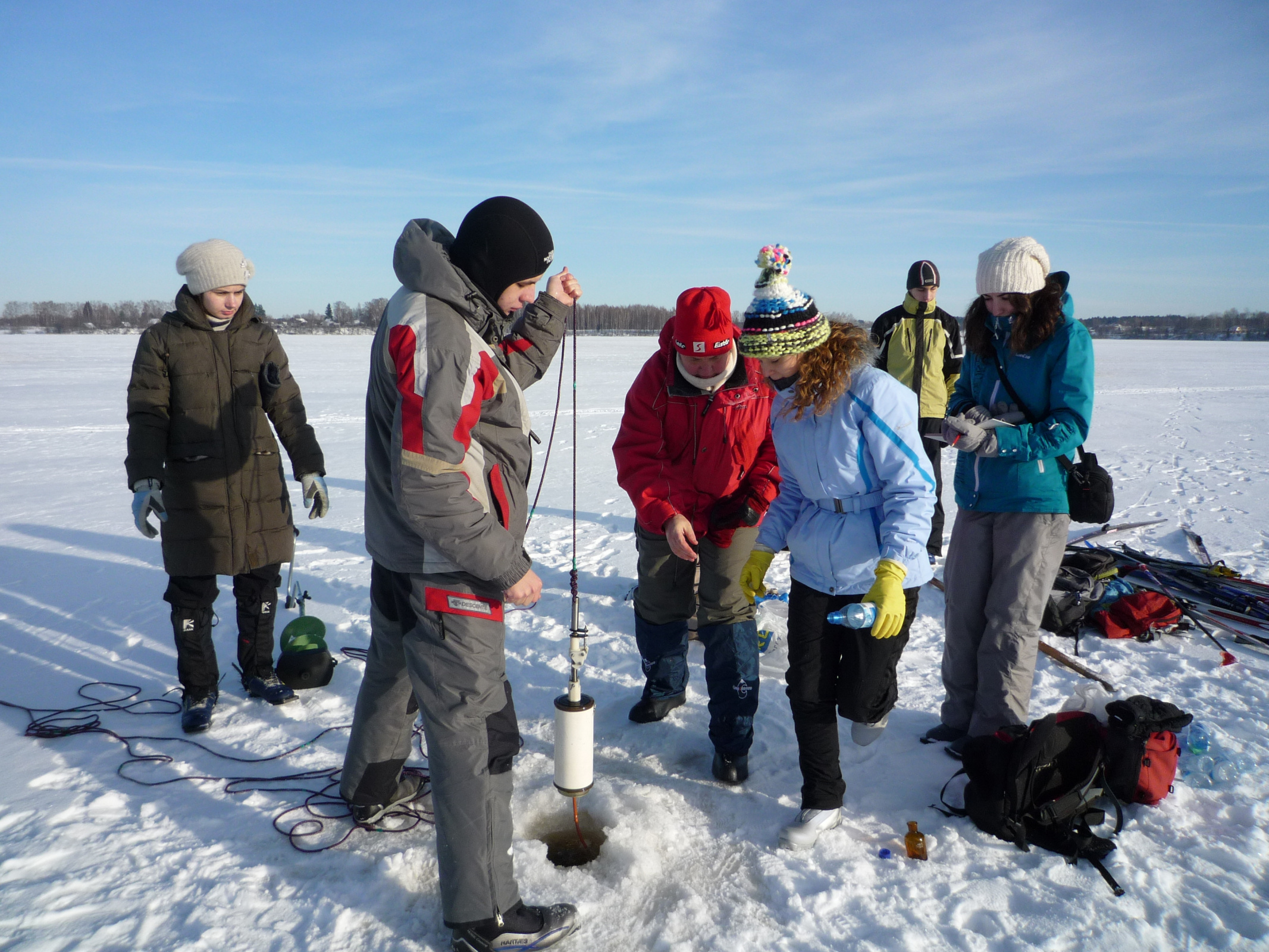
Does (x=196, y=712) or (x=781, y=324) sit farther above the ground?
(x=781, y=324)

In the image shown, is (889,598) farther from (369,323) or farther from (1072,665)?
(369,323)

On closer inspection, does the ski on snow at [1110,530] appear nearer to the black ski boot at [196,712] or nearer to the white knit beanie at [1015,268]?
the white knit beanie at [1015,268]

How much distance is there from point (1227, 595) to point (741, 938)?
4460 millimetres

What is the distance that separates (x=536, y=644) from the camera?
14.8ft

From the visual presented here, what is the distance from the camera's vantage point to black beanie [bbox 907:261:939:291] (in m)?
5.60

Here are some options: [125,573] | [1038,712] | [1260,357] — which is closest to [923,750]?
[1038,712]

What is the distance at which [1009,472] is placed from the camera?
3100 mm

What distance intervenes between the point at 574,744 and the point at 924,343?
4452 millimetres

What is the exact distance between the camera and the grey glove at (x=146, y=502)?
3.30 m

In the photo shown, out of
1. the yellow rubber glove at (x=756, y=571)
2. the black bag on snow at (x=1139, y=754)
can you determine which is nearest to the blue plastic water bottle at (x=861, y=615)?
the yellow rubber glove at (x=756, y=571)

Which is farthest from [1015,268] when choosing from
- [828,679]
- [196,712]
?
[196,712]

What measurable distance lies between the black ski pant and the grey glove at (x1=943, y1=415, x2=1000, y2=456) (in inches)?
126

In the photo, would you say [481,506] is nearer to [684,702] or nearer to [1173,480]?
[684,702]

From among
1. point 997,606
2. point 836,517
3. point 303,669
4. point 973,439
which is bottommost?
point 303,669
